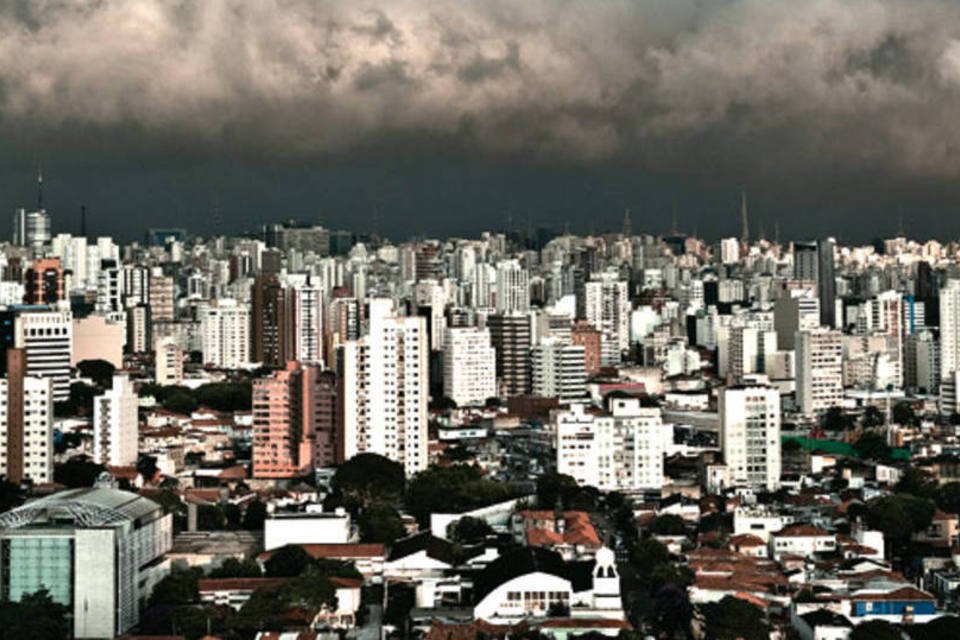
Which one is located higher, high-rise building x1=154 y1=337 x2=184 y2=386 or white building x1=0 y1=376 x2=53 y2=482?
high-rise building x1=154 y1=337 x2=184 y2=386

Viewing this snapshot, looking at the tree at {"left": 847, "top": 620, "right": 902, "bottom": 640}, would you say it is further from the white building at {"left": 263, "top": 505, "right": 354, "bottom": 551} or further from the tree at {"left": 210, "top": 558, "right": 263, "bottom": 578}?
the white building at {"left": 263, "top": 505, "right": 354, "bottom": 551}

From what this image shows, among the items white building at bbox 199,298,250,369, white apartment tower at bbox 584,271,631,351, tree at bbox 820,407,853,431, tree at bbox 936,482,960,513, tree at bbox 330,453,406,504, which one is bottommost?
tree at bbox 936,482,960,513

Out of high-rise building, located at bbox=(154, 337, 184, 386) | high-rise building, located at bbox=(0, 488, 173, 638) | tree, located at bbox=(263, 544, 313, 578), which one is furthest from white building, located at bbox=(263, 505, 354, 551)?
high-rise building, located at bbox=(154, 337, 184, 386)

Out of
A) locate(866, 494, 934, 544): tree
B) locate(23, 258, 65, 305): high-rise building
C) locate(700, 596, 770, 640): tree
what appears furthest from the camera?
locate(23, 258, 65, 305): high-rise building

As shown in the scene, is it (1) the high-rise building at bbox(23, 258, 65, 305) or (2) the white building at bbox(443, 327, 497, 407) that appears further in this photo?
(1) the high-rise building at bbox(23, 258, 65, 305)

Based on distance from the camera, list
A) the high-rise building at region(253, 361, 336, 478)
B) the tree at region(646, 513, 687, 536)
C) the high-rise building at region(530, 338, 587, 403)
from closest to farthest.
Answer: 1. the tree at region(646, 513, 687, 536)
2. the high-rise building at region(253, 361, 336, 478)
3. the high-rise building at region(530, 338, 587, 403)

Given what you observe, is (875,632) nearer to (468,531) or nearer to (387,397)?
(468,531)

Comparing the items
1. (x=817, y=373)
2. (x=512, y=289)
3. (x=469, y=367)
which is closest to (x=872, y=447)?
(x=817, y=373)

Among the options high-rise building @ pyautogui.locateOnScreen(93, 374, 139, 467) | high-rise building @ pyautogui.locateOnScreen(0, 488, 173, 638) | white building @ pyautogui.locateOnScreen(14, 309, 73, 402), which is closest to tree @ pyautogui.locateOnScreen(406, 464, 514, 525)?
high-rise building @ pyautogui.locateOnScreen(93, 374, 139, 467)
